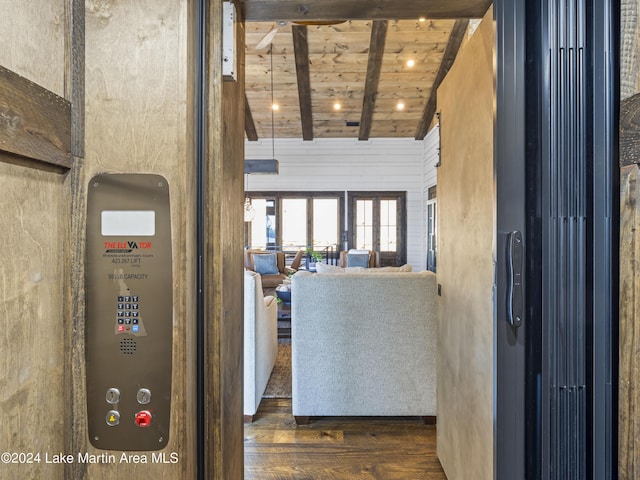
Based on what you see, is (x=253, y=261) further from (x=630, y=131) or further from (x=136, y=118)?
(x=630, y=131)

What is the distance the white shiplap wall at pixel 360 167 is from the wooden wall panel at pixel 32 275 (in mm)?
7621

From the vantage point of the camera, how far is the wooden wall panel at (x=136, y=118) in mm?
952

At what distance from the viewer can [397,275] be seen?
257 cm

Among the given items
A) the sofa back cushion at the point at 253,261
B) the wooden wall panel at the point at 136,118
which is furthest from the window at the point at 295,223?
the wooden wall panel at the point at 136,118

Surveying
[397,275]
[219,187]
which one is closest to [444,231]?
[397,275]

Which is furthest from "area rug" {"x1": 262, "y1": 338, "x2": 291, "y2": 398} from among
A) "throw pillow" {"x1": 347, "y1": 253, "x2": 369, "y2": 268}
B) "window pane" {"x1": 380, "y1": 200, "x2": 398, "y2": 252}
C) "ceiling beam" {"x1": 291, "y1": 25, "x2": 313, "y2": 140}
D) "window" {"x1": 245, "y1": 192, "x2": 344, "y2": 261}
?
"window pane" {"x1": 380, "y1": 200, "x2": 398, "y2": 252}

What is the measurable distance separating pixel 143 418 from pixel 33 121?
726mm

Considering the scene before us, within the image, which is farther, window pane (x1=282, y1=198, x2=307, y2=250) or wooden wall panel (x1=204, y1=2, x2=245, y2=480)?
window pane (x1=282, y1=198, x2=307, y2=250)

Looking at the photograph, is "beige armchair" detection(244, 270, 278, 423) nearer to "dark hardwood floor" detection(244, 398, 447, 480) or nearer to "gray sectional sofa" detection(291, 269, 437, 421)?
"dark hardwood floor" detection(244, 398, 447, 480)

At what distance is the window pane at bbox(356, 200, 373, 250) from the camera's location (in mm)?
8461

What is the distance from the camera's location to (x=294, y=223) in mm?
8609

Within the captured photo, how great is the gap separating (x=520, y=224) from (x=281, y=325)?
13.1 ft

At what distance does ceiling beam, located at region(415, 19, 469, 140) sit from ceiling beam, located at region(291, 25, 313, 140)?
6.89 feet

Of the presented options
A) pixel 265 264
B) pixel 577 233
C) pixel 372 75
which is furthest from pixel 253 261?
pixel 577 233
